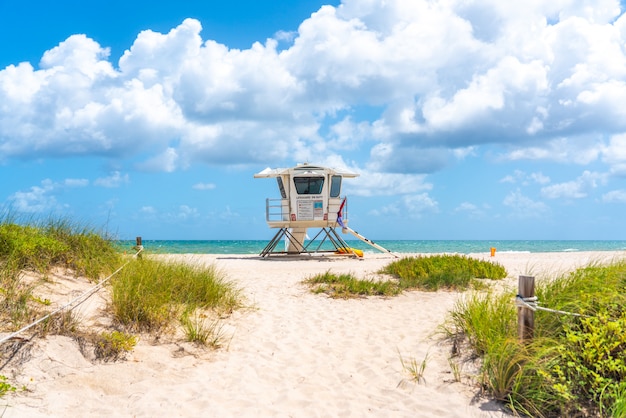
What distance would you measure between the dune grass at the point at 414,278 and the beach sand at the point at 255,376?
2.76m

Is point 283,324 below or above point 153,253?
below

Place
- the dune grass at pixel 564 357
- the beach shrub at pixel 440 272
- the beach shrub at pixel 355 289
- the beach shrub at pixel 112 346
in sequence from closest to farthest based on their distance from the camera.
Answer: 1. the dune grass at pixel 564 357
2. the beach shrub at pixel 112 346
3. the beach shrub at pixel 355 289
4. the beach shrub at pixel 440 272

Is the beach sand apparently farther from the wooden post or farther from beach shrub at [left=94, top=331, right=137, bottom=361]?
the wooden post

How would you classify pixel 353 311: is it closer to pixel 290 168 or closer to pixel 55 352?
pixel 55 352

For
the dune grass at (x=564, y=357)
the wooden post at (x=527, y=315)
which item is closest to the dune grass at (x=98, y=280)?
the dune grass at (x=564, y=357)

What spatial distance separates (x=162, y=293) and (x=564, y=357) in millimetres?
5271

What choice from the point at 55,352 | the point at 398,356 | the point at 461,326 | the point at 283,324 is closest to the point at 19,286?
the point at 55,352

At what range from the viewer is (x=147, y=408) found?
177 inches

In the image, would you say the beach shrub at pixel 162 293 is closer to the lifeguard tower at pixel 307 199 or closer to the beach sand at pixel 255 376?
the beach sand at pixel 255 376

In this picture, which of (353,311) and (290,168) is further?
(290,168)

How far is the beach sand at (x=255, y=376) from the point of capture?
14.7 ft

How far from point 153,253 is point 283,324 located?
3.74 meters

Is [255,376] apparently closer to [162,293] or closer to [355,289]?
[162,293]

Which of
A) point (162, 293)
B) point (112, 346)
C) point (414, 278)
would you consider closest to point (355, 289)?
point (414, 278)
